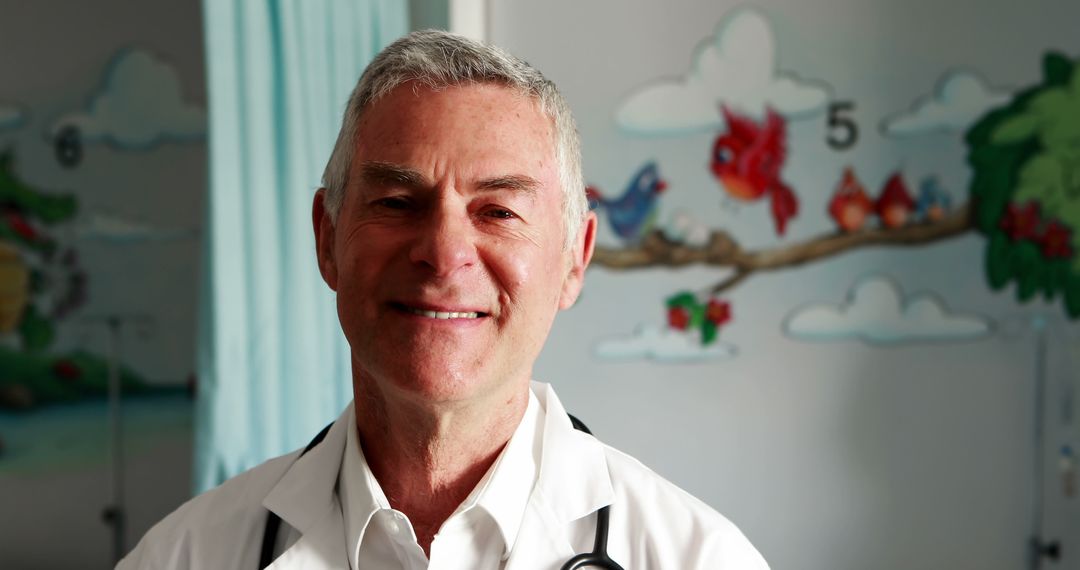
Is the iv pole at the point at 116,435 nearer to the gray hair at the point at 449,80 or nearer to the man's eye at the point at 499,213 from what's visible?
the gray hair at the point at 449,80

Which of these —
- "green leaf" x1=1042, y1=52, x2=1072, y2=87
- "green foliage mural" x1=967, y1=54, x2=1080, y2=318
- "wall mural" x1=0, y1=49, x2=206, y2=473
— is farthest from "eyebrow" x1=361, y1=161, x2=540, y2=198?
"wall mural" x1=0, y1=49, x2=206, y2=473

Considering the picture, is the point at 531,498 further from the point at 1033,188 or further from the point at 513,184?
the point at 1033,188

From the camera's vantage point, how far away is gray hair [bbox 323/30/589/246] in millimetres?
803

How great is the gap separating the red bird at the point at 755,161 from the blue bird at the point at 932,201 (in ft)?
0.84

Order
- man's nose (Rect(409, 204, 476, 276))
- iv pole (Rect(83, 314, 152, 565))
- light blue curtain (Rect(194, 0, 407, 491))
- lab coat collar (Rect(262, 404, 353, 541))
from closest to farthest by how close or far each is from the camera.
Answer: man's nose (Rect(409, 204, 476, 276)) < lab coat collar (Rect(262, 404, 353, 541)) < light blue curtain (Rect(194, 0, 407, 491)) < iv pole (Rect(83, 314, 152, 565))

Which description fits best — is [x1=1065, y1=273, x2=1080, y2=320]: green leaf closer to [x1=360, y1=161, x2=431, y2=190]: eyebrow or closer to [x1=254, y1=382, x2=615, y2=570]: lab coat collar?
[x1=254, y1=382, x2=615, y2=570]: lab coat collar

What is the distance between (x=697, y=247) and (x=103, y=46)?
73.6 inches

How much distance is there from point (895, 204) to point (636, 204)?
21.5 inches

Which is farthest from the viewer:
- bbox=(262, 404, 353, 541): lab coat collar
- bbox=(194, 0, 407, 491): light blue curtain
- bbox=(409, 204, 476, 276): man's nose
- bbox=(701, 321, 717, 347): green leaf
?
bbox=(701, 321, 717, 347): green leaf

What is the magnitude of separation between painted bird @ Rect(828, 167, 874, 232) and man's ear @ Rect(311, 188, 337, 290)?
130cm

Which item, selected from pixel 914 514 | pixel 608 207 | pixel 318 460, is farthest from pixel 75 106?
pixel 914 514

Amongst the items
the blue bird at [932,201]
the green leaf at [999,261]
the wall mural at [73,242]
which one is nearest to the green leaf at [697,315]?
the blue bird at [932,201]

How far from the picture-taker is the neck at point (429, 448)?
2.71 feet

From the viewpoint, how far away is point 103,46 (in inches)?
102
